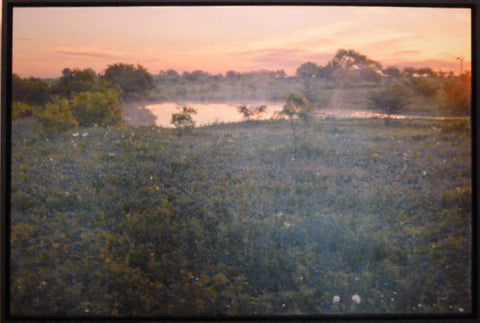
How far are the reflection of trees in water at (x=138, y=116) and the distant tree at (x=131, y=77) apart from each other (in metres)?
0.13

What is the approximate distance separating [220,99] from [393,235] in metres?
1.94

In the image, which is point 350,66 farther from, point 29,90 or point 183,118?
point 29,90

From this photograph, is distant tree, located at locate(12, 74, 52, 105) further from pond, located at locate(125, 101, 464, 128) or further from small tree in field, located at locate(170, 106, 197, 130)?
small tree in field, located at locate(170, 106, 197, 130)

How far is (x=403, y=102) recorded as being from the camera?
446 centimetres

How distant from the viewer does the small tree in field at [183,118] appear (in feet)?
14.6

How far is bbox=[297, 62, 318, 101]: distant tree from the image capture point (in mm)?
4363

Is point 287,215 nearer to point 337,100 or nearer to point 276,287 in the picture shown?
point 276,287

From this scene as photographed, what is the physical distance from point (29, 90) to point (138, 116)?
3.21 ft

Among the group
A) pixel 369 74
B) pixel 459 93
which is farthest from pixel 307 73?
pixel 459 93

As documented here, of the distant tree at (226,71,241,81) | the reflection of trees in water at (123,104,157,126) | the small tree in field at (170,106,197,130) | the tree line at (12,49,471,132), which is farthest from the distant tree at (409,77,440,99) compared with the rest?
the reflection of trees in water at (123,104,157,126)

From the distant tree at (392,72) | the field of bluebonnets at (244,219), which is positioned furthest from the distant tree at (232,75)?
the distant tree at (392,72)

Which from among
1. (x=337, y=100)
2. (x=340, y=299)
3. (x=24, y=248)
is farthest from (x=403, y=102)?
(x=24, y=248)

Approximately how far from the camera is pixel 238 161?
4402mm

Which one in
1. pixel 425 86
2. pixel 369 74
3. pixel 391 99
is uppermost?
pixel 369 74
